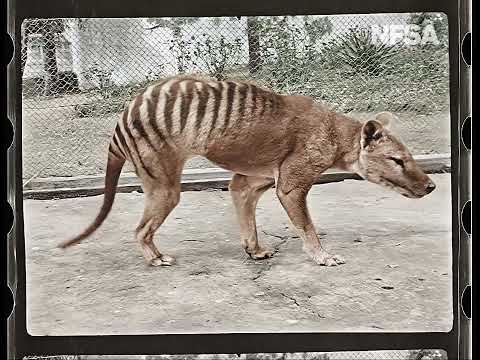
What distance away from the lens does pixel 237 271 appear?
124 centimetres

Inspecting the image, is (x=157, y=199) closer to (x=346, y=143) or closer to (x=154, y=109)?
(x=154, y=109)

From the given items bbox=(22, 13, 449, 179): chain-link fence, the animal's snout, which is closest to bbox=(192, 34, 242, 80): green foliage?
bbox=(22, 13, 449, 179): chain-link fence

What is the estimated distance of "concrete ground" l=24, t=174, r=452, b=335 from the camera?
4.03 feet

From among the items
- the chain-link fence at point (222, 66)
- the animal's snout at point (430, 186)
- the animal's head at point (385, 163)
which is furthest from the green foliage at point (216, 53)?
the animal's snout at point (430, 186)

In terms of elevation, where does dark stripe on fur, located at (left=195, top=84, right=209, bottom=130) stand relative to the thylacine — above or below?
above

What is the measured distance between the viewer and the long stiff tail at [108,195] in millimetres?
1230

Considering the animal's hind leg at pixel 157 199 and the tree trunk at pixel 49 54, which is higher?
the tree trunk at pixel 49 54

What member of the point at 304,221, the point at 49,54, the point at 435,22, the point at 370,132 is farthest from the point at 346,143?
the point at 49,54

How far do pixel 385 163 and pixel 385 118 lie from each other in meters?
0.08

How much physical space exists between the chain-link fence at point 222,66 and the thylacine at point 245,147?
0.02m

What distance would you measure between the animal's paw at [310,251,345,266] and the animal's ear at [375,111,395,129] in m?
0.23

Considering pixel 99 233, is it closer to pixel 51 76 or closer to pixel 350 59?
pixel 51 76

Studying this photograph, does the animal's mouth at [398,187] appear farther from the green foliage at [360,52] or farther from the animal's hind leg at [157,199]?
the animal's hind leg at [157,199]

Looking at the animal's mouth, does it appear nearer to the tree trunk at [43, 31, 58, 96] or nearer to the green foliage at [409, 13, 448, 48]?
the green foliage at [409, 13, 448, 48]
